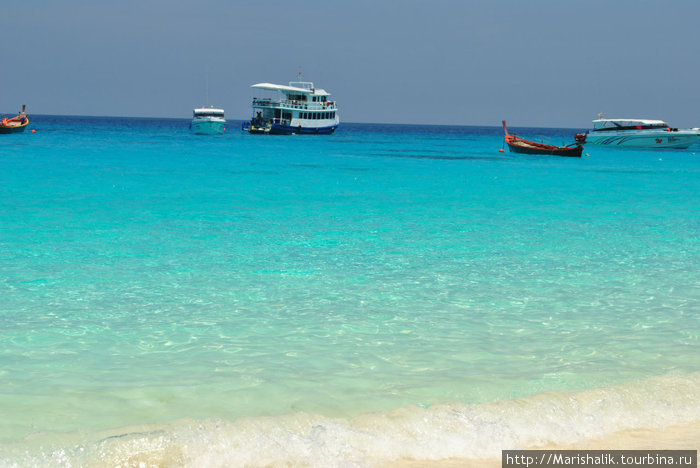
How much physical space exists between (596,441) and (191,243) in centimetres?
861

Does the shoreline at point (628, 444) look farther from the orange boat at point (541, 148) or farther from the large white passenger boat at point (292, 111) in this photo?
the large white passenger boat at point (292, 111)

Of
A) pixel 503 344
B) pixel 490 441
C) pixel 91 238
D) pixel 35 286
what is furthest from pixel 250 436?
pixel 91 238

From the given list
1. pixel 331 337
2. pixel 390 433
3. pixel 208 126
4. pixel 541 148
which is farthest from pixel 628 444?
pixel 208 126

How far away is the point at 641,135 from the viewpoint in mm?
67688

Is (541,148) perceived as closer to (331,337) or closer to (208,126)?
(331,337)

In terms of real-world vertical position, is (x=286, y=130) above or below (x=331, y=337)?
above

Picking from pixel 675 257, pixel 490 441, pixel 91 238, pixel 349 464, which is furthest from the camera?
pixel 91 238

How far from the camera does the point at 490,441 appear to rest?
4.04 metres

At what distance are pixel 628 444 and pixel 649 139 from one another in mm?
71399

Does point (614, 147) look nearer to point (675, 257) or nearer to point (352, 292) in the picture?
point (675, 257)

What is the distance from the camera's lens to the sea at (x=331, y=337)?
4059 millimetres

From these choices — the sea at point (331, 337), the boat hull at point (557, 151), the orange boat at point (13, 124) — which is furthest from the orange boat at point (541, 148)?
the orange boat at point (13, 124)

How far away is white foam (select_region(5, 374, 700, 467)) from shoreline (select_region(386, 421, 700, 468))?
0.05 meters

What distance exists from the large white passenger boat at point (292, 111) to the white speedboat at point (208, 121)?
4650 millimetres
